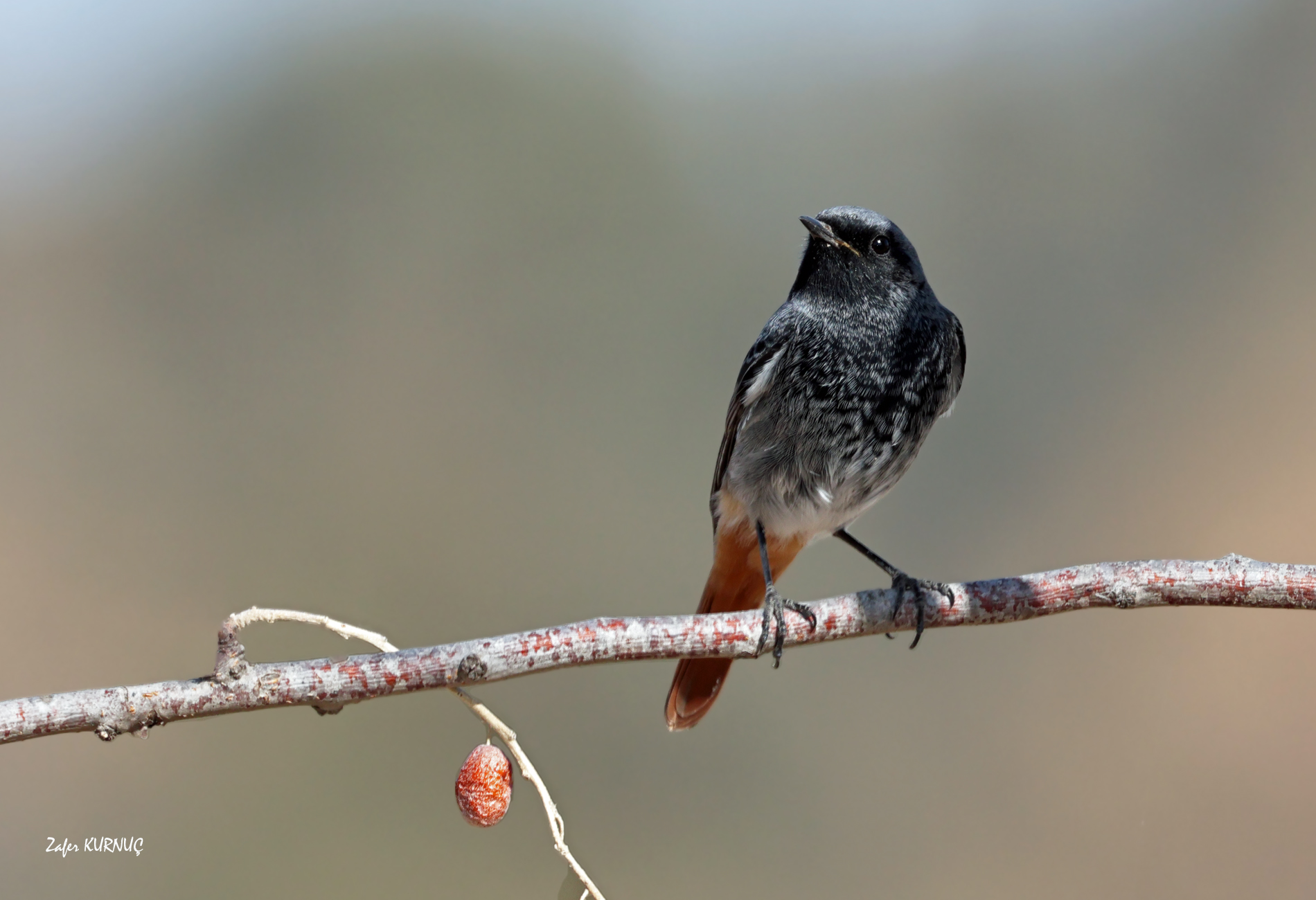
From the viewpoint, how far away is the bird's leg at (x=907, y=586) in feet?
9.63

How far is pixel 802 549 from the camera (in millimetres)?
3990

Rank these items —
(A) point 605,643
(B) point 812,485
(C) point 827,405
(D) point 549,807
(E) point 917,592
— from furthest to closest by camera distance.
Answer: (B) point 812,485, (C) point 827,405, (E) point 917,592, (A) point 605,643, (D) point 549,807

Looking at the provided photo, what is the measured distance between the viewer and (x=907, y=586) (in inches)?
132

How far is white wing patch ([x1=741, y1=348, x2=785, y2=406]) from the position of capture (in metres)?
3.68

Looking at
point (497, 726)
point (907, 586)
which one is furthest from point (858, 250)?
point (497, 726)

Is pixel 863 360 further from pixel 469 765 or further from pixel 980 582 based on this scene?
pixel 469 765

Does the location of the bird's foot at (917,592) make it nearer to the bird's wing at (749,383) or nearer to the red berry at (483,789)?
the bird's wing at (749,383)

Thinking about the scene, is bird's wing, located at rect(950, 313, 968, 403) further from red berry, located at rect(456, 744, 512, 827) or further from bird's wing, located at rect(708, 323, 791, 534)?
red berry, located at rect(456, 744, 512, 827)

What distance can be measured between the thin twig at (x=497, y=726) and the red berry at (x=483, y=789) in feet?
0.47

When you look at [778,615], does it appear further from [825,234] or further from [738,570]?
[825,234]

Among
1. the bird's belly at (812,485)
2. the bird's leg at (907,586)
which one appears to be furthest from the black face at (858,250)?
the bird's leg at (907,586)

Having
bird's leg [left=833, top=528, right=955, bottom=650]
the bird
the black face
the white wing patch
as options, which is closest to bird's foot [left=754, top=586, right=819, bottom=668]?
the bird

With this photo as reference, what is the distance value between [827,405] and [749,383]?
42 centimetres

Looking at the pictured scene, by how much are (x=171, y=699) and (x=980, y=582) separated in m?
2.10
